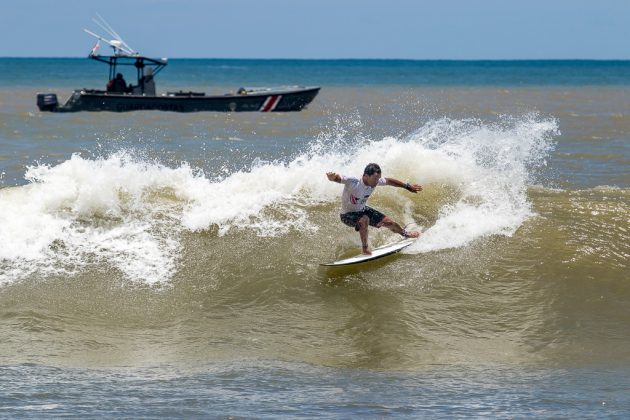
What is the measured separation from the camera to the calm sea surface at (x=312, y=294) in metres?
7.60

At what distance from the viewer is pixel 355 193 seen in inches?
425

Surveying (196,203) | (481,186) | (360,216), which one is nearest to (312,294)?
(360,216)

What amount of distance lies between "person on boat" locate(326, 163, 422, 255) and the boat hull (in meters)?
24.9

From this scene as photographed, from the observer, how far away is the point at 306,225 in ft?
40.7

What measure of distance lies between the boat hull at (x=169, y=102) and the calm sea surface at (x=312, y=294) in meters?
21.5

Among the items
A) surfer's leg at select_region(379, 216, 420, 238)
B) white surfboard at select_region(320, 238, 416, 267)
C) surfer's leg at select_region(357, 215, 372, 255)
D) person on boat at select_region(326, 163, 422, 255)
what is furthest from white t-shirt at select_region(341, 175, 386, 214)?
white surfboard at select_region(320, 238, 416, 267)

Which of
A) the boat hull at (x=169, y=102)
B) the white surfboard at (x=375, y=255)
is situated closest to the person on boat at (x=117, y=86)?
the boat hull at (x=169, y=102)

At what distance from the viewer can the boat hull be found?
34969 mm

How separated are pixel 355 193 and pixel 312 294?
4.11 ft

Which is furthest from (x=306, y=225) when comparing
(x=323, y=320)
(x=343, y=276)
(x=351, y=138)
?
(x=351, y=138)

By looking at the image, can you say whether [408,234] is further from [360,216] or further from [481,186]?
[481,186]

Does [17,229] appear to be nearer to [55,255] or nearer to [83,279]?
[55,255]

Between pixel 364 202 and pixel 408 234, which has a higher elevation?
pixel 364 202

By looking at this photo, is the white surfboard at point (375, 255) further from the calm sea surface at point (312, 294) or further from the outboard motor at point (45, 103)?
the outboard motor at point (45, 103)
